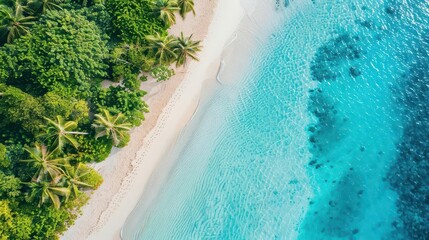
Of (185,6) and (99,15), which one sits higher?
(99,15)

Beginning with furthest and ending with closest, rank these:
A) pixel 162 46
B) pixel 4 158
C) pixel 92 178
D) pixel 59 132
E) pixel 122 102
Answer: pixel 162 46 < pixel 122 102 < pixel 92 178 < pixel 4 158 < pixel 59 132

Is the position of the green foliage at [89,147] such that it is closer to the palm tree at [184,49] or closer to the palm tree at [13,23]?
the palm tree at [184,49]

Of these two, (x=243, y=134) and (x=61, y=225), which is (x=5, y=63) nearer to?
(x=61, y=225)

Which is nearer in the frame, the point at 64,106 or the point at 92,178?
the point at 64,106

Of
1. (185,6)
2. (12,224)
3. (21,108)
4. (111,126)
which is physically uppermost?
(21,108)

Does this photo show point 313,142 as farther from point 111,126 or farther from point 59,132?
point 59,132

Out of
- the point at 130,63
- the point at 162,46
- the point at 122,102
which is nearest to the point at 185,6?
the point at 162,46

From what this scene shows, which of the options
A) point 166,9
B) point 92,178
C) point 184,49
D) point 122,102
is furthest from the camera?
point 166,9
